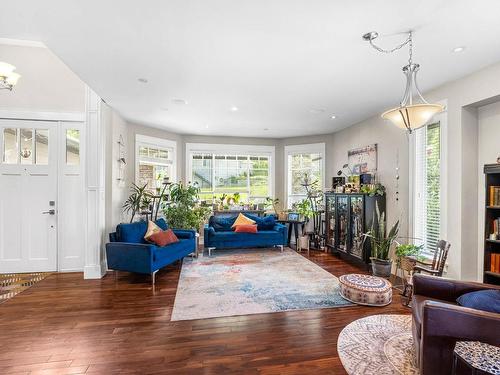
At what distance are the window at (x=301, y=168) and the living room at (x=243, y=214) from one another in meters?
0.72

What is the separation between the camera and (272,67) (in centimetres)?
294

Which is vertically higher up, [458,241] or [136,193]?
[136,193]

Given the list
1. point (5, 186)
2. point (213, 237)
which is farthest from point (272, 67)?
point (5, 186)

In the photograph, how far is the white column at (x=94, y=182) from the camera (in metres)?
4.02

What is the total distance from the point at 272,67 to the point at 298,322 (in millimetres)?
2791

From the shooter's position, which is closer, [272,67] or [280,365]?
[280,365]

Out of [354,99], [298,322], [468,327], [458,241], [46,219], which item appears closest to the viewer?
[468,327]

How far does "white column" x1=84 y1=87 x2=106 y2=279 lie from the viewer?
158 inches

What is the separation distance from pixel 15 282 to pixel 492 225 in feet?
20.6

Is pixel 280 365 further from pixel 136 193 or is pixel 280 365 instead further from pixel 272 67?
pixel 136 193

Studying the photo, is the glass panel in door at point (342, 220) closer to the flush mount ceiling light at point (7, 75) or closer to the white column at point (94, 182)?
the white column at point (94, 182)

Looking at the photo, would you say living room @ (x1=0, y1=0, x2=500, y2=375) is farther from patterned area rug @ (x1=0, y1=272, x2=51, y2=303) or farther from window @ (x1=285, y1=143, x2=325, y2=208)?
window @ (x1=285, y1=143, x2=325, y2=208)

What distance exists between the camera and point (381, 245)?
4.00 m

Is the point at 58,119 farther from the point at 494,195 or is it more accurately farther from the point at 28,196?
the point at 494,195
